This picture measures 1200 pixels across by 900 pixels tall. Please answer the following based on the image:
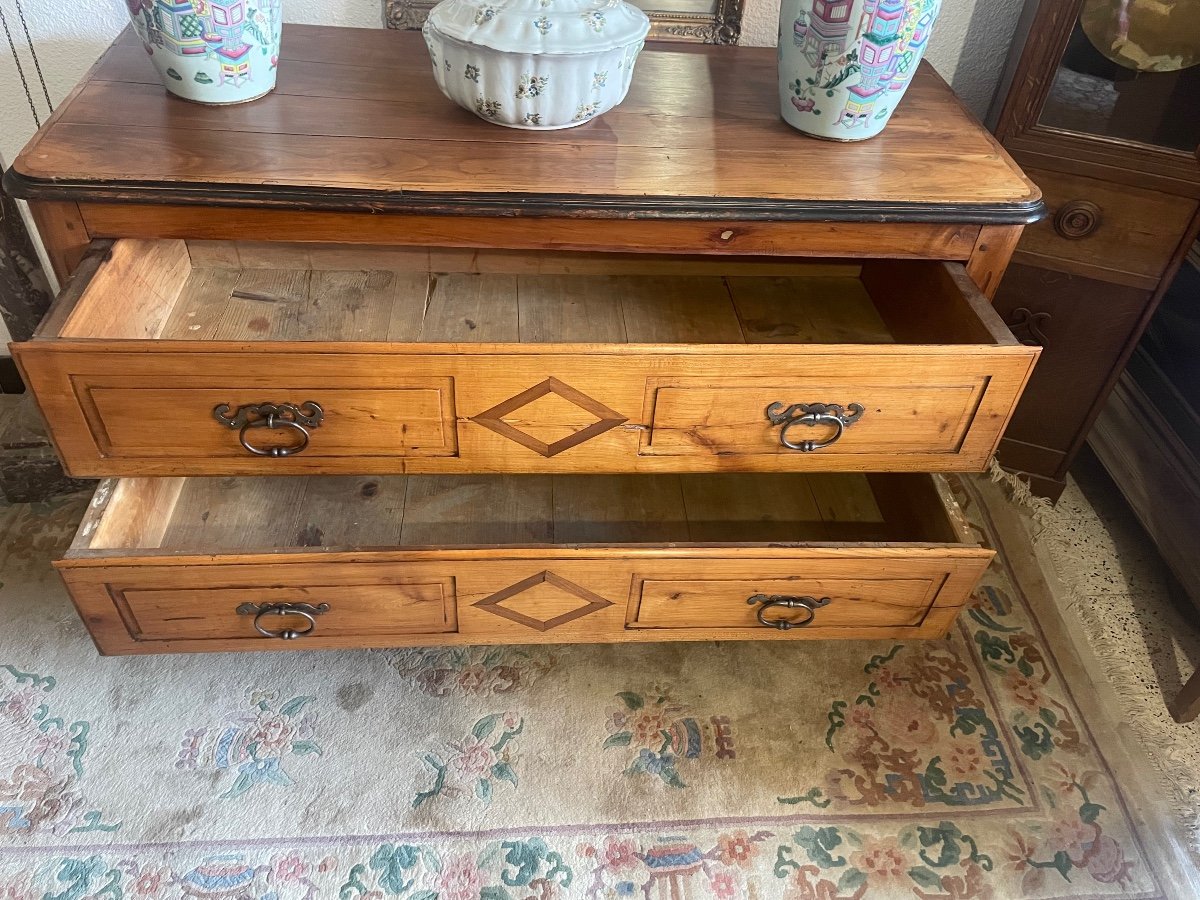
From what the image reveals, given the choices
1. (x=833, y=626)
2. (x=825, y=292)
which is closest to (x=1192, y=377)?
(x=825, y=292)

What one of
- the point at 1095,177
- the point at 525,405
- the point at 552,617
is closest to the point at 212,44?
the point at 525,405

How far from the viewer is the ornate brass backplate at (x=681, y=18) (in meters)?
1.23

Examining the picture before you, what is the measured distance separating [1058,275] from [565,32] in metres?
0.86

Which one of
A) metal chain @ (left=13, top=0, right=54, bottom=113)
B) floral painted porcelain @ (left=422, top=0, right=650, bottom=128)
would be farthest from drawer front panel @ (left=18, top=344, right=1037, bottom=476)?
metal chain @ (left=13, top=0, right=54, bottom=113)

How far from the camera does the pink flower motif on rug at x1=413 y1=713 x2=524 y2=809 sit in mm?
1122

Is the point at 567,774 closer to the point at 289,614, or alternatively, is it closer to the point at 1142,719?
the point at 289,614

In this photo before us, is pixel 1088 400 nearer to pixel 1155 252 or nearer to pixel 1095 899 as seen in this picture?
pixel 1155 252

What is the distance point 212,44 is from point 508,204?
38 cm

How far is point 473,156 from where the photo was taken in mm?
978

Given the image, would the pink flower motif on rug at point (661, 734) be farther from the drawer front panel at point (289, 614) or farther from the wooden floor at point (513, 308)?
the wooden floor at point (513, 308)

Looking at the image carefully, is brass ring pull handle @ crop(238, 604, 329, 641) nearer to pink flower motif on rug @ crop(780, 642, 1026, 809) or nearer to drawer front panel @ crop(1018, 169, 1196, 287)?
pink flower motif on rug @ crop(780, 642, 1026, 809)

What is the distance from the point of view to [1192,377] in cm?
147

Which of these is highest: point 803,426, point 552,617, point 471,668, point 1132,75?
point 1132,75

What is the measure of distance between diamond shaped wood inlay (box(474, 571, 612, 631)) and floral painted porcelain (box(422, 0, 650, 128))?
21.1 inches
